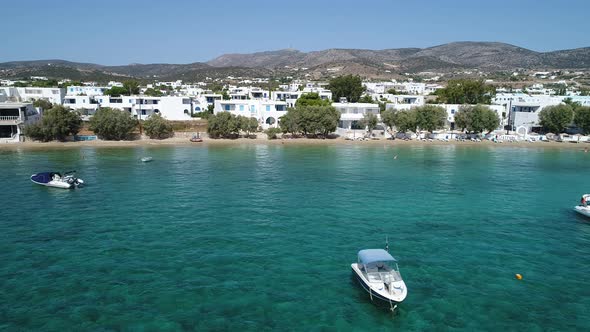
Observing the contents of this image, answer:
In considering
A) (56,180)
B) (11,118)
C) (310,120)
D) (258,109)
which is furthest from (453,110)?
(11,118)

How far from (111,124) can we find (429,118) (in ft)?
222

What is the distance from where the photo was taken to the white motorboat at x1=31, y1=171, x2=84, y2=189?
51.4m

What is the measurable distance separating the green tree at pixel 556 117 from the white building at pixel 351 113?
3790cm

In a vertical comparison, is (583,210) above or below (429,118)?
below

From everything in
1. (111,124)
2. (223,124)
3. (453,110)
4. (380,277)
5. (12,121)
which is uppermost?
(453,110)

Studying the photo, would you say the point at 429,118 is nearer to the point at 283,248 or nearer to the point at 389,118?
the point at 389,118

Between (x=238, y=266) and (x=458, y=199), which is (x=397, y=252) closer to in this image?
(x=238, y=266)

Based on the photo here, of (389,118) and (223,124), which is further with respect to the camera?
(389,118)

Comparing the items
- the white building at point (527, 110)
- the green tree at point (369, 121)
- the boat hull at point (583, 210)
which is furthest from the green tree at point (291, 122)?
the boat hull at point (583, 210)

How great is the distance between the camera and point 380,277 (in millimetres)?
25516

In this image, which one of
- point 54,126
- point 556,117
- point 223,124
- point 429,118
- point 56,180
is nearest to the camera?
point 56,180

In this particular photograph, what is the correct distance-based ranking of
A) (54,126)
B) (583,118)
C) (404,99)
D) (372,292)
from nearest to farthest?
1. (372,292)
2. (54,126)
3. (583,118)
4. (404,99)

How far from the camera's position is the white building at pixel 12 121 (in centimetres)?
8569

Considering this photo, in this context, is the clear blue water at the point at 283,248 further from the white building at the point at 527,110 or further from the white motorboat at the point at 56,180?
the white building at the point at 527,110
